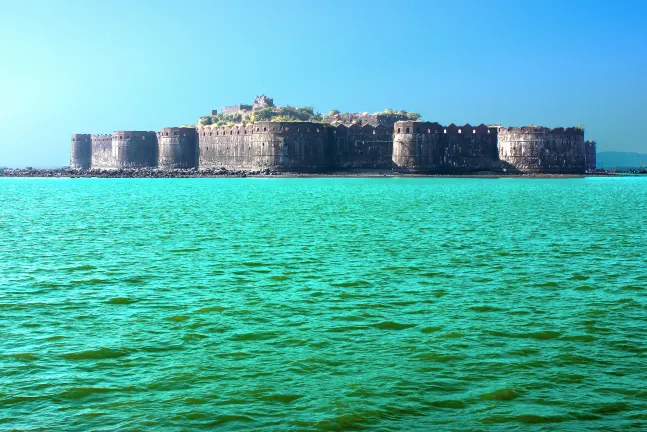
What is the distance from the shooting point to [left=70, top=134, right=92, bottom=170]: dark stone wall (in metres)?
89.7

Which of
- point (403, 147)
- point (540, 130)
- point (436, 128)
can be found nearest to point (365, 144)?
point (403, 147)

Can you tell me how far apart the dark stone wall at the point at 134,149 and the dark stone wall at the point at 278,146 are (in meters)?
11.2

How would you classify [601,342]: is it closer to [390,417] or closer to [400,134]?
[390,417]

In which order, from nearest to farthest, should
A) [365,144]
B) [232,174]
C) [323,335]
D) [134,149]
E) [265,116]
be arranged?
[323,335] → [365,144] → [232,174] → [134,149] → [265,116]

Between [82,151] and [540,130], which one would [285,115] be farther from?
[540,130]

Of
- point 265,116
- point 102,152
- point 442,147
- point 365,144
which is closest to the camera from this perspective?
point 442,147

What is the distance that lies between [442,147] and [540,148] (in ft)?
29.8

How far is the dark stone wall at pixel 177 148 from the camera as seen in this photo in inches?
2995

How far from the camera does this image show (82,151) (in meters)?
90.2

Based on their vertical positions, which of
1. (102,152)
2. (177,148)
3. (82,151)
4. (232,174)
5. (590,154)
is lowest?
(232,174)

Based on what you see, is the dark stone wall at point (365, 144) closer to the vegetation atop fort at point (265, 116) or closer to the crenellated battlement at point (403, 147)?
the crenellated battlement at point (403, 147)

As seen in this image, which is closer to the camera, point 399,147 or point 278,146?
point 399,147

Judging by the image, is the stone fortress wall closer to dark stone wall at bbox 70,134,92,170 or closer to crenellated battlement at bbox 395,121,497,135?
crenellated battlement at bbox 395,121,497,135

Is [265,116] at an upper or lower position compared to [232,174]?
upper
